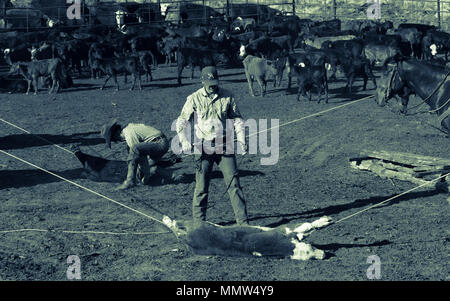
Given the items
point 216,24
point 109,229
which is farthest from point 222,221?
point 216,24

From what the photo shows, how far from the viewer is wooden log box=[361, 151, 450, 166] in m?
10.8

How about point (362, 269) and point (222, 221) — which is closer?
point (362, 269)

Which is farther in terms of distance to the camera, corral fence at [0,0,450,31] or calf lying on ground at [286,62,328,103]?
corral fence at [0,0,450,31]

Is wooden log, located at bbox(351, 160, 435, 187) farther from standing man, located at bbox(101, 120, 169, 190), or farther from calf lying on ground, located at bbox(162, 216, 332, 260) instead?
calf lying on ground, located at bbox(162, 216, 332, 260)

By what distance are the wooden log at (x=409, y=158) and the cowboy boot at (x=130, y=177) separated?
3.51 meters

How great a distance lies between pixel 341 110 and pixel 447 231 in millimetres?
9608

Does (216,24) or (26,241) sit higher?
(216,24)

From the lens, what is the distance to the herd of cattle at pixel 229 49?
22.3 metres

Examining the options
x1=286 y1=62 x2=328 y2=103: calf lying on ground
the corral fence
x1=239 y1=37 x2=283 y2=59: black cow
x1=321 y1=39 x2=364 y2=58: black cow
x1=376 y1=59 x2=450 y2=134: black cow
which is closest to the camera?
x1=376 y1=59 x2=450 y2=134: black cow

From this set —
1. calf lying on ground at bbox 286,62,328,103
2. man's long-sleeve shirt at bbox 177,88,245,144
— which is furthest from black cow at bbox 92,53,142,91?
man's long-sleeve shirt at bbox 177,88,245,144

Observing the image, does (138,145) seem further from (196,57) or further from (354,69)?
(196,57)

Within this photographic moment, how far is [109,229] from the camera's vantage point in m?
8.95

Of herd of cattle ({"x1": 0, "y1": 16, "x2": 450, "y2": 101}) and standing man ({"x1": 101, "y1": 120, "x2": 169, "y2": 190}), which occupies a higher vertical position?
herd of cattle ({"x1": 0, "y1": 16, "x2": 450, "y2": 101})

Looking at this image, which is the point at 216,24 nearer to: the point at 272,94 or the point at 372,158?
the point at 272,94
